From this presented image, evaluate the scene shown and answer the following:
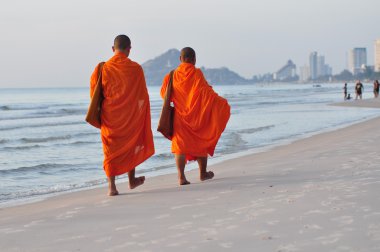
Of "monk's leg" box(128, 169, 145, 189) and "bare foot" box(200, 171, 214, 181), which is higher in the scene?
"monk's leg" box(128, 169, 145, 189)

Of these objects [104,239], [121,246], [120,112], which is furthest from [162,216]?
[120,112]

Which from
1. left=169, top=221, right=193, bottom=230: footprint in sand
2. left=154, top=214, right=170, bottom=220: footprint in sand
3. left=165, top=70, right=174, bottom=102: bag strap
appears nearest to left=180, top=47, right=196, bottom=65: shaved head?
left=165, top=70, right=174, bottom=102: bag strap

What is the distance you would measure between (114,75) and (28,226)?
6.17ft

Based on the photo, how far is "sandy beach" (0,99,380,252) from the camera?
3.59m

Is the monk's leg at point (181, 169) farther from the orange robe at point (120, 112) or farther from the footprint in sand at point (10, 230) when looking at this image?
the footprint in sand at point (10, 230)

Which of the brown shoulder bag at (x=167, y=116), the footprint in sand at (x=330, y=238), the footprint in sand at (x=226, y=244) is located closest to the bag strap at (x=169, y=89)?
the brown shoulder bag at (x=167, y=116)

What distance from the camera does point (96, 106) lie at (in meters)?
5.84

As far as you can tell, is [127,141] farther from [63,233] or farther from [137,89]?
[63,233]

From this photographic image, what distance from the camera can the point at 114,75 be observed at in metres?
5.87

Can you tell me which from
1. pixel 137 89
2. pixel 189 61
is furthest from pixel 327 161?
pixel 137 89

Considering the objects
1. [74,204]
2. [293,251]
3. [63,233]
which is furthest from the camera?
[74,204]

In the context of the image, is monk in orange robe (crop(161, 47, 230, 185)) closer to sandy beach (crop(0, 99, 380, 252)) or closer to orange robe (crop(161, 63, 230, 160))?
orange robe (crop(161, 63, 230, 160))

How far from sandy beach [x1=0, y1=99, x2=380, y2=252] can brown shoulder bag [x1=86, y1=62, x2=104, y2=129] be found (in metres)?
0.74

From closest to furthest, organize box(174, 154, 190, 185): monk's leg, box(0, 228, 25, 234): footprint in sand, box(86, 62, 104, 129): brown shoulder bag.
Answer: box(0, 228, 25, 234): footprint in sand < box(86, 62, 104, 129): brown shoulder bag < box(174, 154, 190, 185): monk's leg
